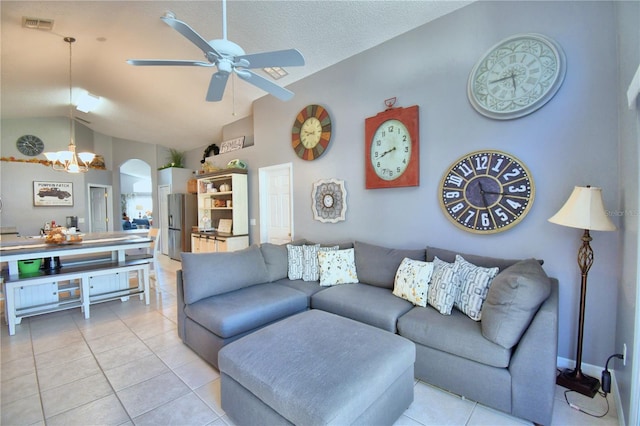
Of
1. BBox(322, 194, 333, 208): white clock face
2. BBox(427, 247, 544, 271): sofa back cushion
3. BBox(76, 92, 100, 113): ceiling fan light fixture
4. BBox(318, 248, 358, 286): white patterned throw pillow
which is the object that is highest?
BBox(76, 92, 100, 113): ceiling fan light fixture

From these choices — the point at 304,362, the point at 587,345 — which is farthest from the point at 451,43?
the point at 304,362

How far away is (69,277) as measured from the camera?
3271mm

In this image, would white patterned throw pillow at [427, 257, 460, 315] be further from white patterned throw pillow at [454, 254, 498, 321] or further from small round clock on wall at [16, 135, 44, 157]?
small round clock on wall at [16, 135, 44, 157]

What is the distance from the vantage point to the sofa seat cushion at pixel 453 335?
1.78 m

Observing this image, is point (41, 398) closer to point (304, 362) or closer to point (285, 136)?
point (304, 362)

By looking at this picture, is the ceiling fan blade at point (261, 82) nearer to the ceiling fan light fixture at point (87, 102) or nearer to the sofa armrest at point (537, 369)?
the sofa armrest at point (537, 369)

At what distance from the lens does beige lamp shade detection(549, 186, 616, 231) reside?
1.85m

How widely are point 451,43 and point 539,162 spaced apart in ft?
4.79

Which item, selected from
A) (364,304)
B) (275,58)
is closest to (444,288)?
(364,304)

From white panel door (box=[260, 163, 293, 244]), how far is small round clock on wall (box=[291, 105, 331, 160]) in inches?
16.4

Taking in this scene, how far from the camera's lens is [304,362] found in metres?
1.52

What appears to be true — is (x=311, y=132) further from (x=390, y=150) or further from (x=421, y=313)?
(x=421, y=313)

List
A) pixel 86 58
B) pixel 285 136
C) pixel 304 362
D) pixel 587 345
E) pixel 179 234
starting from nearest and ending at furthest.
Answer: pixel 304 362 → pixel 587 345 → pixel 86 58 → pixel 285 136 → pixel 179 234

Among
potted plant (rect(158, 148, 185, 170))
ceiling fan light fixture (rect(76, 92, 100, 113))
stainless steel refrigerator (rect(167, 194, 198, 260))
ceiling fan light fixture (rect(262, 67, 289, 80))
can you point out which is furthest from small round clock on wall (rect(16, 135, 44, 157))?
ceiling fan light fixture (rect(262, 67, 289, 80))
